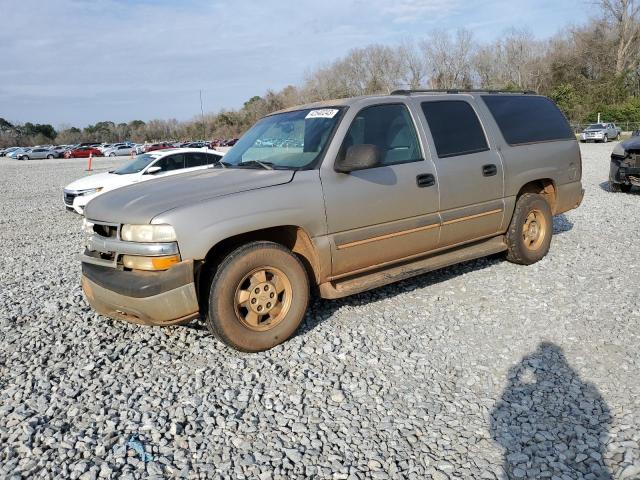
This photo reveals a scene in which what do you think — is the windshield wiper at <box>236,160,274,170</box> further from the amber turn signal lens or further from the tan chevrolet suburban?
the amber turn signal lens

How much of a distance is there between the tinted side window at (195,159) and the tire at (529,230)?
28.0 ft

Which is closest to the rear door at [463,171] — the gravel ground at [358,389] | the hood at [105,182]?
the gravel ground at [358,389]

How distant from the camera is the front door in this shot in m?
4.33

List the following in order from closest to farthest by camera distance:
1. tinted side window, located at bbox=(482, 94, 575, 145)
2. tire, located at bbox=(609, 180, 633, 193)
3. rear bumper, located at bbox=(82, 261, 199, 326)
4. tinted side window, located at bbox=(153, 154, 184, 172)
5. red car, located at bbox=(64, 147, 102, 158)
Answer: rear bumper, located at bbox=(82, 261, 199, 326), tinted side window, located at bbox=(482, 94, 575, 145), tire, located at bbox=(609, 180, 633, 193), tinted side window, located at bbox=(153, 154, 184, 172), red car, located at bbox=(64, 147, 102, 158)

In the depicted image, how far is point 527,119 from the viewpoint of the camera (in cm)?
598

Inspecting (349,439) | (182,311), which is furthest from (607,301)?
(182,311)

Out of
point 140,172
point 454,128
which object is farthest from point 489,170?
point 140,172

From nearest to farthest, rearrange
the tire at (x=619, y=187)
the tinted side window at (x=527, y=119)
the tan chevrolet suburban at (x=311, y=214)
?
the tan chevrolet suburban at (x=311, y=214)
the tinted side window at (x=527, y=119)
the tire at (x=619, y=187)

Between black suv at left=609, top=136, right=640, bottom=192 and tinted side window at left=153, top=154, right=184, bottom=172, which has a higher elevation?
tinted side window at left=153, top=154, right=184, bottom=172

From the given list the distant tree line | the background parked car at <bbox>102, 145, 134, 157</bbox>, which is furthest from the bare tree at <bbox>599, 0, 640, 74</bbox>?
the background parked car at <bbox>102, 145, 134, 157</bbox>

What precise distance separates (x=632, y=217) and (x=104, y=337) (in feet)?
27.1

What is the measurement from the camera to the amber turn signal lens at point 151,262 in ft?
12.1

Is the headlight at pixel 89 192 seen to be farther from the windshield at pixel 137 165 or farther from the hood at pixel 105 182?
the windshield at pixel 137 165

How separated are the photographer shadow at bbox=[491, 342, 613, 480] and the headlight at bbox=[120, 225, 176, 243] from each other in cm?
244
